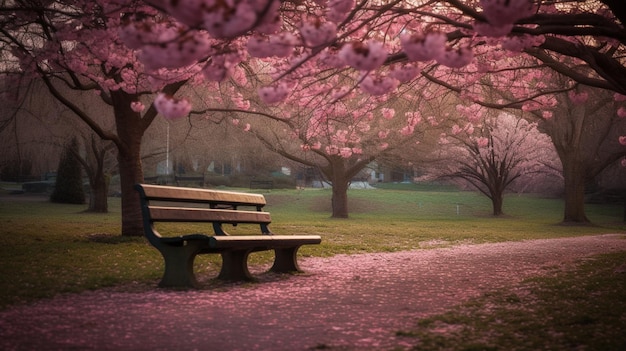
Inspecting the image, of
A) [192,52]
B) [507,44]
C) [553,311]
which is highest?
[507,44]

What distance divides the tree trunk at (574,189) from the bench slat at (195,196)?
2140 centimetres

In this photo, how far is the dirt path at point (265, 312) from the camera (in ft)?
17.5

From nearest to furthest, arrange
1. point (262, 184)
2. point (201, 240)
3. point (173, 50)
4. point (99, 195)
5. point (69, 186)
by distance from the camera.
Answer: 1. point (173, 50)
2. point (201, 240)
3. point (99, 195)
4. point (69, 186)
5. point (262, 184)

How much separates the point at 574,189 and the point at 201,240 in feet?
79.6

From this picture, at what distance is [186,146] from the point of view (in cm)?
3259

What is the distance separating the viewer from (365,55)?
5.54m

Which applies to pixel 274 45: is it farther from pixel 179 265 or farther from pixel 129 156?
pixel 129 156

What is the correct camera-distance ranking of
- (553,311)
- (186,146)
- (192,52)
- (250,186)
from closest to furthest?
1. (192,52)
2. (553,311)
3. (186,146)
4. (250,186)

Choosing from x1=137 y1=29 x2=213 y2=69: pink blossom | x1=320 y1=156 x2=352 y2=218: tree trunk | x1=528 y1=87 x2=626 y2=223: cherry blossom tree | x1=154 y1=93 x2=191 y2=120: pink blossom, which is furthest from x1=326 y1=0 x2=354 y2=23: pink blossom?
x1=320 y1=156 x2=352 y2=218: tree trunk

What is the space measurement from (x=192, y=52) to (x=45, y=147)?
25979 millimetres

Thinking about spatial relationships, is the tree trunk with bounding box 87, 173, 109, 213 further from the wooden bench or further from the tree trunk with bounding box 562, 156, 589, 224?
the wooden bench

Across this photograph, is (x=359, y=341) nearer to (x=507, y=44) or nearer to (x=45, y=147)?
(x=507, y=44)

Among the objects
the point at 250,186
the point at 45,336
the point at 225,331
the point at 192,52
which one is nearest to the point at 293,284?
the point at 225,331

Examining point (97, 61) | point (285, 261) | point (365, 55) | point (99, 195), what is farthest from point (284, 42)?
point (99, 195)
